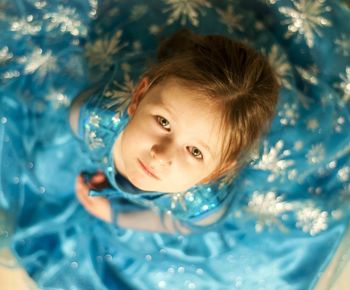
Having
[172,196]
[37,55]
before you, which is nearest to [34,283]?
[172,196]

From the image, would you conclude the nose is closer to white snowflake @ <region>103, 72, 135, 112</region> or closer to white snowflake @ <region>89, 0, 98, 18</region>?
white snowflake @ <region>103, 72, 135, 112</region>

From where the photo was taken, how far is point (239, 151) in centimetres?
76

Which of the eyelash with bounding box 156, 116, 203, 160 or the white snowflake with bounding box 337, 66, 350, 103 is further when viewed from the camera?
the white snowflake with bounding box 337, 66, 350, 103

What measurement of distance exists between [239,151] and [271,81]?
106mm

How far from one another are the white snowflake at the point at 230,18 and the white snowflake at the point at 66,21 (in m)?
0.24

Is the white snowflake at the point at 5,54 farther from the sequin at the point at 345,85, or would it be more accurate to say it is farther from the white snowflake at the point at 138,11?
the sequin at the point at 345,85

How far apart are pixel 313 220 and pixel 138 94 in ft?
1.29

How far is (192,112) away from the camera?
69 cm

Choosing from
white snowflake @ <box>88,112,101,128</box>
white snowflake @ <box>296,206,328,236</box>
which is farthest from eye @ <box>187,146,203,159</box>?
white snowflake @ <box>296,206,328,236</box>

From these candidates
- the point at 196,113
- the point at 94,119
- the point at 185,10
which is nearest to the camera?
the point at 196,113

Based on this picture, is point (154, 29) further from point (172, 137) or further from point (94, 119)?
point (172, 137)

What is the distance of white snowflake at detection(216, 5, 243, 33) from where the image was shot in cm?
96

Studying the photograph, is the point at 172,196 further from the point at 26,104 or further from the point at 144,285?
the point at 26,104

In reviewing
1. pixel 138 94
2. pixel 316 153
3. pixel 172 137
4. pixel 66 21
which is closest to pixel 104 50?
pixel 66 21
